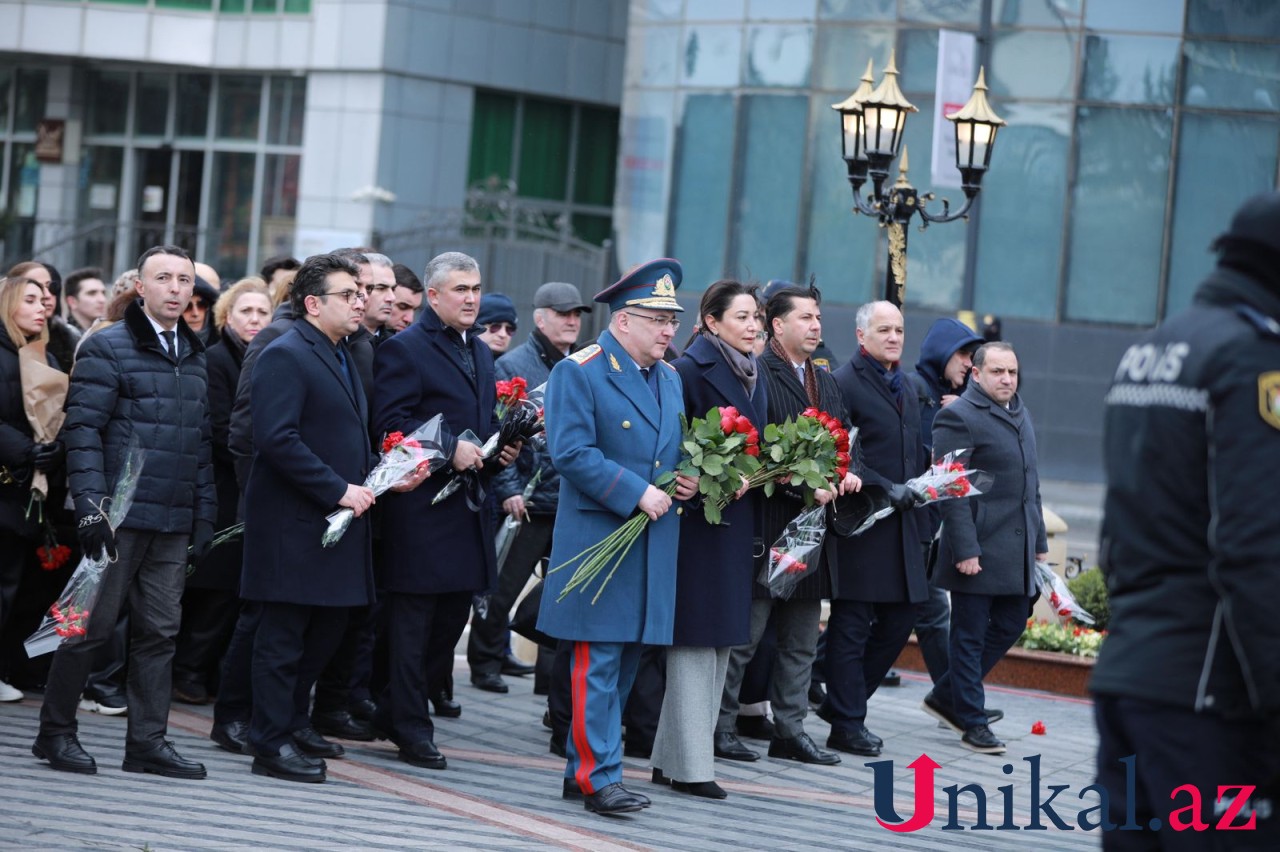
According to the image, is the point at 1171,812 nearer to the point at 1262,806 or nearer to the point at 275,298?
the point at 1262,806

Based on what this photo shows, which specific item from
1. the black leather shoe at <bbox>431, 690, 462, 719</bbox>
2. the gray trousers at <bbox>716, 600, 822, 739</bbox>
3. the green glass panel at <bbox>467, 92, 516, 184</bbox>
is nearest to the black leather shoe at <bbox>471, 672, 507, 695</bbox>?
the black leather shoe at <bbox>431, 690, 462, 719</bbox>

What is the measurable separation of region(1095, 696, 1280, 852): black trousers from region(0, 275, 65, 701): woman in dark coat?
5.37 meters

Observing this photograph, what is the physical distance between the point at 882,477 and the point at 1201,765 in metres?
4.80

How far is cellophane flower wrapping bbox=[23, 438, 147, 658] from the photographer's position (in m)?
6.91

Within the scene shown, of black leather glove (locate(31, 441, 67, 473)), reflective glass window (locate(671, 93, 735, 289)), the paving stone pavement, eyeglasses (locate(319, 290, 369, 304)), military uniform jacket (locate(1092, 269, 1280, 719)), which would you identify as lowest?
the paving stone pavement

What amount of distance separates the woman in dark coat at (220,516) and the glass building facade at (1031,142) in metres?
15.9

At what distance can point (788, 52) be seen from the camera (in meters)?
25.7

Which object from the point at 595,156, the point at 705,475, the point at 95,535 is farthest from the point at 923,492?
the point at 595,156

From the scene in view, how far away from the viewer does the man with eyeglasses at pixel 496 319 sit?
1002 cm

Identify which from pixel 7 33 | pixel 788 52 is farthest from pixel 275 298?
pixel 7 33

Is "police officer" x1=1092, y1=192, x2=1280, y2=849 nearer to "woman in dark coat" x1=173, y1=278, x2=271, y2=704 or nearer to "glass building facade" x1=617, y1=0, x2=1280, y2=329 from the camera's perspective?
"woman in dark coat" x1=173, y1=278, x2=271, y2=704

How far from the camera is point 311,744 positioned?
25.2 ft

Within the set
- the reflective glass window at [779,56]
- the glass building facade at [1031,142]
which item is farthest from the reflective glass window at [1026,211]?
the reflective glass window at [779,56]

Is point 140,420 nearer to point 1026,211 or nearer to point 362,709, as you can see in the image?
point 362,709
